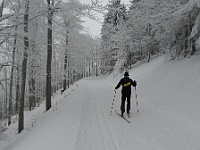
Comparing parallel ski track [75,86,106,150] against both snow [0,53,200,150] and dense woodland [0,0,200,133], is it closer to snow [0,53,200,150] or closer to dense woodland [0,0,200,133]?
snow [0,53,200,150]

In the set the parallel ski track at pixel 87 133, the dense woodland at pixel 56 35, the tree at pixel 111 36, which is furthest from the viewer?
the tree at pixel 111 36

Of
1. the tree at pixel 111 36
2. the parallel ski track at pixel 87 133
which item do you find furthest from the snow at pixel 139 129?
the tree at pixel 111 36

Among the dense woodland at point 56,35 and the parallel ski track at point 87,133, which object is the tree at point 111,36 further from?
the parallel ski track at point 87,133

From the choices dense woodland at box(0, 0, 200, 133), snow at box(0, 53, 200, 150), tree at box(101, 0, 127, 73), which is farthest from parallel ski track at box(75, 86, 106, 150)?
tree at box(101, 0, 127, 73)

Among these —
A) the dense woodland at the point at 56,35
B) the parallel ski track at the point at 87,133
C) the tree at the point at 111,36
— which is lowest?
the parallel ski track at the point at 87,133

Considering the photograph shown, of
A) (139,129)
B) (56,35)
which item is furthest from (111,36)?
(139,129)

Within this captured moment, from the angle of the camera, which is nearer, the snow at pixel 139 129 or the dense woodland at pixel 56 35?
the snow at pixel 139 129

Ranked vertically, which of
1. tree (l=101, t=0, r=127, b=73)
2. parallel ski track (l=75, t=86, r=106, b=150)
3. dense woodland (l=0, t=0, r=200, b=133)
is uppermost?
tree (l=101, t=0, r=127, b=73)

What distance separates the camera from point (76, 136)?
5758mm

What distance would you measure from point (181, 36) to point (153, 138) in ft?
35.1

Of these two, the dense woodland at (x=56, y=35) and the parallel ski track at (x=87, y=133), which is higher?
Result: the dense woodland at (x=56, y=35)

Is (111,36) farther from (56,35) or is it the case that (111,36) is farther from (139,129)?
(139,129)

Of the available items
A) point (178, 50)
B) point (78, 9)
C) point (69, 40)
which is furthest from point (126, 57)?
point (78, 9)

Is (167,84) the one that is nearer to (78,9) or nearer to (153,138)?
(153,138)
